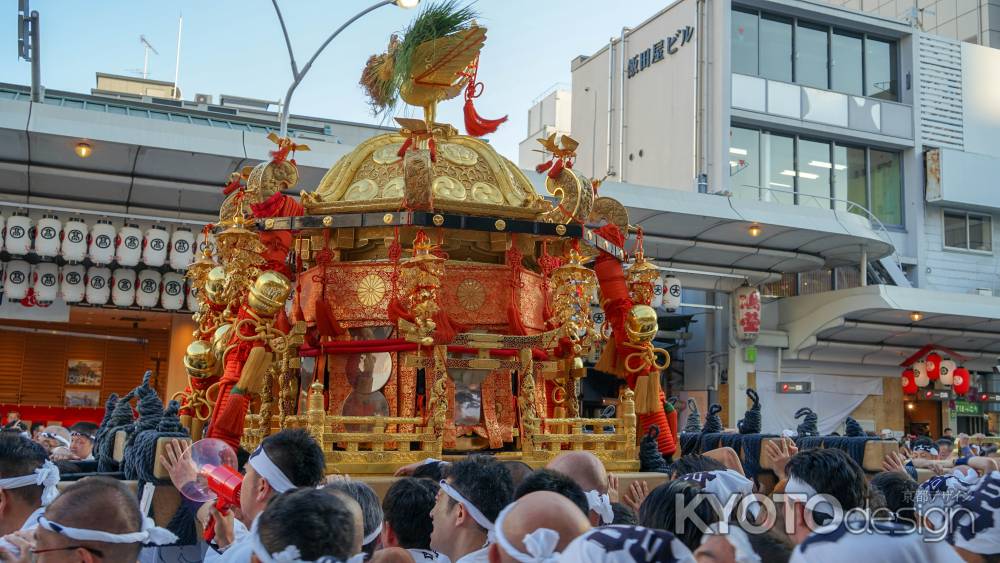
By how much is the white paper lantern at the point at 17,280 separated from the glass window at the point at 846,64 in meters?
21.6

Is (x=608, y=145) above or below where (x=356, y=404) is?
above

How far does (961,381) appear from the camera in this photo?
80.2 ft

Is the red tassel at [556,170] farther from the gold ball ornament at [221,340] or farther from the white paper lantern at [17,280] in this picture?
the white paper lantern at [17,280]

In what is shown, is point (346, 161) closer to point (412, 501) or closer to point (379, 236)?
point (379, 236)

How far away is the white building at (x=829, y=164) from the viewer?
77.2 feet

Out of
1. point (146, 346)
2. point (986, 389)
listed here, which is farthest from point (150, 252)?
point (986, 389)

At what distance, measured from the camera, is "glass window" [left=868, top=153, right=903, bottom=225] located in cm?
2692

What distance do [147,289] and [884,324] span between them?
59.6ft

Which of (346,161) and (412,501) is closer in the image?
(412,501)

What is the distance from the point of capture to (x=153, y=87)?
97.3 feet

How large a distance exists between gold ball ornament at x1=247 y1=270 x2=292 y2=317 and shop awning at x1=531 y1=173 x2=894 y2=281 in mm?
9305

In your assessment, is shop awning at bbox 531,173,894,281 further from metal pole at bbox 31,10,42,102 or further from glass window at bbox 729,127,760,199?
metal pole at bbox 31,10,42,102

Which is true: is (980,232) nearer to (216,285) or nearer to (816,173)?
(816,173)

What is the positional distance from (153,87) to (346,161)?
21.5 metres
